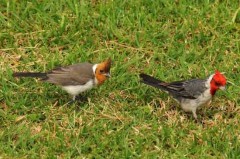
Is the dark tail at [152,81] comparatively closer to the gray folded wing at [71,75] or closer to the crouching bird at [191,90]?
the crouching bird at [191,90]

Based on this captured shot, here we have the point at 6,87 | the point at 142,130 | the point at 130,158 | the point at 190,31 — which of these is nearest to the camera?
the point at 130,158

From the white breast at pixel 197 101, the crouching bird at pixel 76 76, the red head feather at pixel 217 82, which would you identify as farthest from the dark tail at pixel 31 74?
the red head feather at pixel 217 82

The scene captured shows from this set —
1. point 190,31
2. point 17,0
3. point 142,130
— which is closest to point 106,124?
point 142,130

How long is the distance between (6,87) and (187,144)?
84.2 inches

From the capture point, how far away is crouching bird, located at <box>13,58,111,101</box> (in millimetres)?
6715

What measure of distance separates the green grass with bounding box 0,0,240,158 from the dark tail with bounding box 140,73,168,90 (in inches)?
8.8

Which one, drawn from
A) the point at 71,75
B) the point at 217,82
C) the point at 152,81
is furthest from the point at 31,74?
the point at 217,82

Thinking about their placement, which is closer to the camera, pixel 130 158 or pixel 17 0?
pixel 130 158

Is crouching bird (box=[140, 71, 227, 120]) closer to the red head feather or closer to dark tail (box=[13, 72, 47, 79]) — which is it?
the red head feather

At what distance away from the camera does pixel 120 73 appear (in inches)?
288

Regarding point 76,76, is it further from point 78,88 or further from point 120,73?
point 120,73

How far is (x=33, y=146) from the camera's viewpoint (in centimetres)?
621

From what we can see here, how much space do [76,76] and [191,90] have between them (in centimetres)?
122

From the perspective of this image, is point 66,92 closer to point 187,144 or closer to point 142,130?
point 142,130
